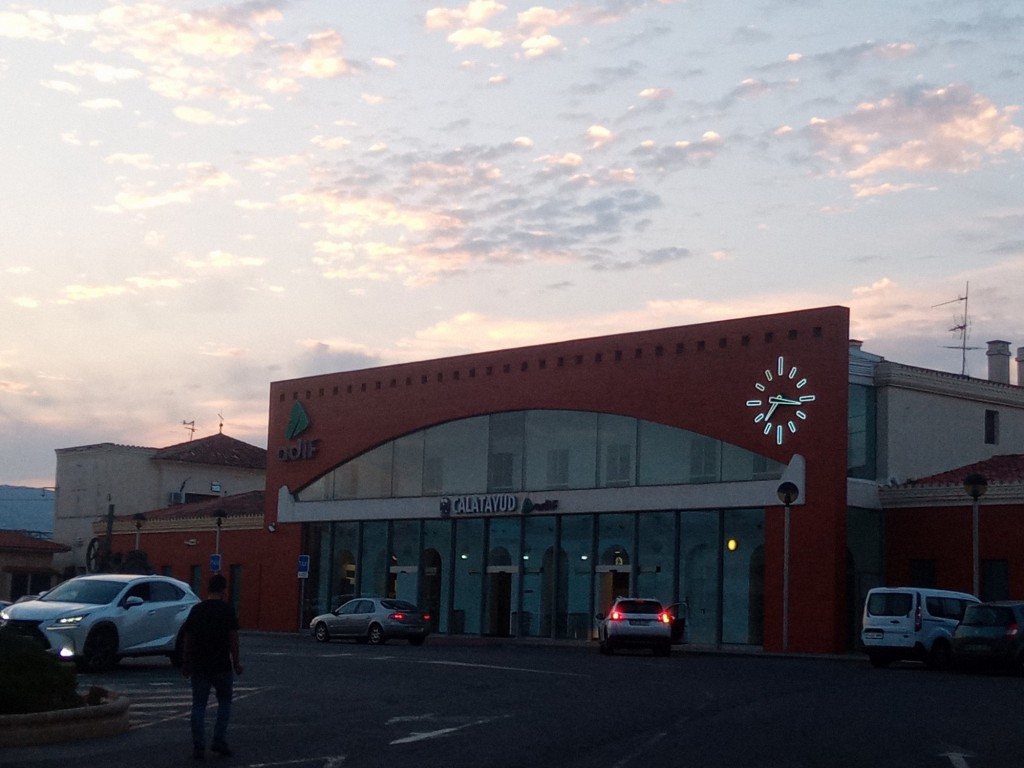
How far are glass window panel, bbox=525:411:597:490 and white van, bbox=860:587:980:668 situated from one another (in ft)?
47.4

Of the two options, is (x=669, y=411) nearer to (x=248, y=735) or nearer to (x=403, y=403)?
(x=403, y=403)

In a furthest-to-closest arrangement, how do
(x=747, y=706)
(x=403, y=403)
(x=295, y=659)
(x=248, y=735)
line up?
(x=403, y=403) → (x=295, y=659) → (x=747, y=706) → (x=248, y=735)

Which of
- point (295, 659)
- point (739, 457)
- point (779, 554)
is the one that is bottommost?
point (295, 659)

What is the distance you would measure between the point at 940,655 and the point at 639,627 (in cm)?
730

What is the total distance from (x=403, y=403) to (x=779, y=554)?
1719cm

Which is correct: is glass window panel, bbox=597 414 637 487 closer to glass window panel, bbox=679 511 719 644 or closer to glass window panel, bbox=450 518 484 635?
glass window panel, bbox=679 511 719 644

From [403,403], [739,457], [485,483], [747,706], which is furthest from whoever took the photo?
[403,403]

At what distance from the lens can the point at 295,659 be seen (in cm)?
2950

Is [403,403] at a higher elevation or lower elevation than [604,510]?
higher

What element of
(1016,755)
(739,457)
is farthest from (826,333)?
(1016,755)

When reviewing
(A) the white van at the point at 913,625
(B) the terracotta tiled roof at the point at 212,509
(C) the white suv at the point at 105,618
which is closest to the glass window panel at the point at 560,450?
(A) the white van at the point at 913,625

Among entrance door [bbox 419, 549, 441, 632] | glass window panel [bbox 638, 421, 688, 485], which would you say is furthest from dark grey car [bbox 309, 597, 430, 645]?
glass window panel [bbox 638, 421, 688, 485]

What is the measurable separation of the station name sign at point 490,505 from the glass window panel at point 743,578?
266 inches

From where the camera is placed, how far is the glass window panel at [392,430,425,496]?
50094mm
